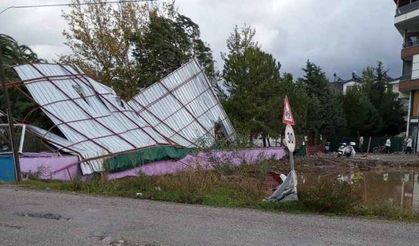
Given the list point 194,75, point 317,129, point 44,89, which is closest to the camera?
point 44,89

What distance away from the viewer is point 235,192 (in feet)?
54.6

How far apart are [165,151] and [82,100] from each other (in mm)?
5001

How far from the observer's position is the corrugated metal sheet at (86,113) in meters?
25.4

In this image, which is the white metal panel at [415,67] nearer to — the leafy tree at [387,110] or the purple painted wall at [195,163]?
the leafy tree at [387,110]

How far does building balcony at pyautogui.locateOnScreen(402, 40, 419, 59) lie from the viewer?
2595 inches

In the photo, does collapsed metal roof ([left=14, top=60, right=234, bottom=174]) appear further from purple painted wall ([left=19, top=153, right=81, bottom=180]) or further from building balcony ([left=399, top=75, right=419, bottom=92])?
building balcony ([left=399, top=75, right=419, bottom=92])

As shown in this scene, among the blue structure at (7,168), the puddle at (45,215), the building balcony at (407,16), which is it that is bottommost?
the puddle at (45,215)

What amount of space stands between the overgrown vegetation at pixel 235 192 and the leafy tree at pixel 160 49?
30976 millimetres

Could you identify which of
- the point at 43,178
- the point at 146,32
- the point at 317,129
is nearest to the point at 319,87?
the point at 317,129

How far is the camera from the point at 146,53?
51.5m

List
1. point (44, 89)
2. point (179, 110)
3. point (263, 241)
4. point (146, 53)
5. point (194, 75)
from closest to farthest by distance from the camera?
point (263, 241), point (44, 89), point (179, 110), point (194, 75), point (146, 53)

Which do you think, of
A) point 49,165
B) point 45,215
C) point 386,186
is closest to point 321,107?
point 386,186

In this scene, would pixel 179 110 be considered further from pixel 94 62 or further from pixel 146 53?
pixel 94 62

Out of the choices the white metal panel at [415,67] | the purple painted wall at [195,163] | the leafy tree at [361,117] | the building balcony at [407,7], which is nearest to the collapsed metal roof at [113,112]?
the purple painted wall at [195,163]
